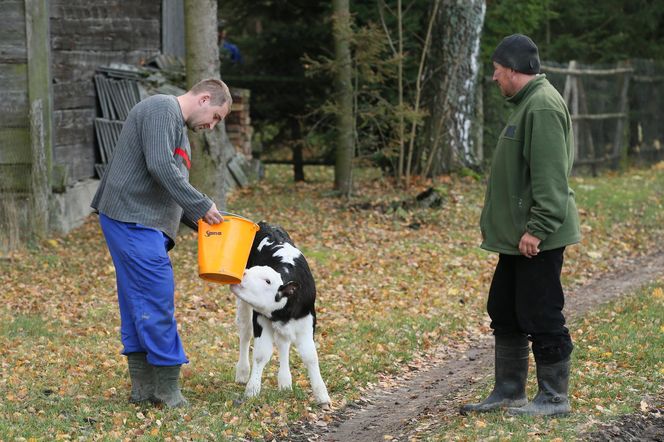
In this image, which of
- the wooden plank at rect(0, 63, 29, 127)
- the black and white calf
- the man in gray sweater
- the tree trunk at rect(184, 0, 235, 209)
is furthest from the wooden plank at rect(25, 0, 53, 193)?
the man in gray sweater

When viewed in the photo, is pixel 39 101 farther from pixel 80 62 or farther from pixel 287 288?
pixel 287 288

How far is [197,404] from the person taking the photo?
6797 mm

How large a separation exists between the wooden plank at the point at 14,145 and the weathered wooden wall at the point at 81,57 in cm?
51

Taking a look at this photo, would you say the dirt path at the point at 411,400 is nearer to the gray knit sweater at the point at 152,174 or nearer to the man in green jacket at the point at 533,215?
the man in green jacket at the point at 533,215

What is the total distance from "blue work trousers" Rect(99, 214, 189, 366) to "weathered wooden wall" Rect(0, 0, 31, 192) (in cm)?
678

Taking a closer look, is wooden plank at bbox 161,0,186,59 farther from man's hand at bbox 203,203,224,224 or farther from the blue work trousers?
man's hand at bbox 203,203,224,224

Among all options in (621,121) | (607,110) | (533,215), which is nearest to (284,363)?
(533,215)

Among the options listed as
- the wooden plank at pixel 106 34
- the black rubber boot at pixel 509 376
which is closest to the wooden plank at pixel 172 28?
the wooden plank at pixel 106 34

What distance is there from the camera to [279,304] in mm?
6562

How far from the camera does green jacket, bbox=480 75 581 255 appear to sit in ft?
19.6

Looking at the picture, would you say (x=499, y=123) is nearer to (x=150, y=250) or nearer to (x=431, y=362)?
(x=431, y=362)

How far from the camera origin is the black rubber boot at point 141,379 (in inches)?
261

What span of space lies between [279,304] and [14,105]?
750 cm

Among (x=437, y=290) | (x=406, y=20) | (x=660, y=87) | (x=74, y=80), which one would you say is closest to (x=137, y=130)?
(x=437, y=290)
